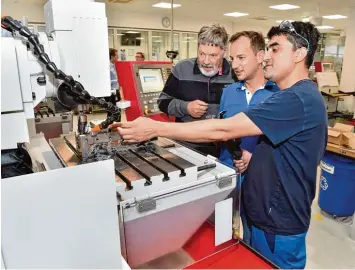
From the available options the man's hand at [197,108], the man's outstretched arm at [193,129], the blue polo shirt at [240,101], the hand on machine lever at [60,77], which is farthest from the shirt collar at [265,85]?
the hand on machine lever at [60,77]

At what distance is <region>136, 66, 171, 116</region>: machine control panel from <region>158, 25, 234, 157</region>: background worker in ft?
A: 1.10

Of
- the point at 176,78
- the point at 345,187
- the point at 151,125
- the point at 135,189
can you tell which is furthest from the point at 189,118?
the point at 345,187

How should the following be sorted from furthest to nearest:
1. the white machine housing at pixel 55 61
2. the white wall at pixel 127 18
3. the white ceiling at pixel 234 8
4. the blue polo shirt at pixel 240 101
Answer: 1. the white wall at pixel 127 18
2. the white ceiling at pixel 234 8
3. the blue polo shirt at pixel 240 101
4. the white machine housing at pixel 55 61

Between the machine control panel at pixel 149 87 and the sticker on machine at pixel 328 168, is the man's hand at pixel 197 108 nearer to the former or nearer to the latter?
the machine control panel at pixel 149 87

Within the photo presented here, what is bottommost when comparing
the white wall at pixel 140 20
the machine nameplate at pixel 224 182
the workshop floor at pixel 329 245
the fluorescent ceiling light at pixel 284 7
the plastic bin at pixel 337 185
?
the workshop floor at pixel 329 245

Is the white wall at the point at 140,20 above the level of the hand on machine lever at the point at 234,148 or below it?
above

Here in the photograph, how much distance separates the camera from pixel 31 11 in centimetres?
710

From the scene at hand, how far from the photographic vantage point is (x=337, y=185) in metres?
2.66

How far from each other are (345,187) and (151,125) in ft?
7.33

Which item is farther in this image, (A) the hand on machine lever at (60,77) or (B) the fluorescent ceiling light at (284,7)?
(B) the fluorescent ceiling light at (284,7)

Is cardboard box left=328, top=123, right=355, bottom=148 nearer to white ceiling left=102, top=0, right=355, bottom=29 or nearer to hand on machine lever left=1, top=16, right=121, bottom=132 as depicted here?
hand on machine lever left=1, top=16, right=121, bottom=132

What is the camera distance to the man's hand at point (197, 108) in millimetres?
1923

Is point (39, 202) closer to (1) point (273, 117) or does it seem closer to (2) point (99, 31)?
(2) point (99, 31)

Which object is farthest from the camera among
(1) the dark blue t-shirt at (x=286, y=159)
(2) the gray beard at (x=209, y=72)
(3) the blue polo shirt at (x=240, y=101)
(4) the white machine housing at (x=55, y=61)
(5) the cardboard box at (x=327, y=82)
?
(5) the cardboard box at (x=327, y=82)
